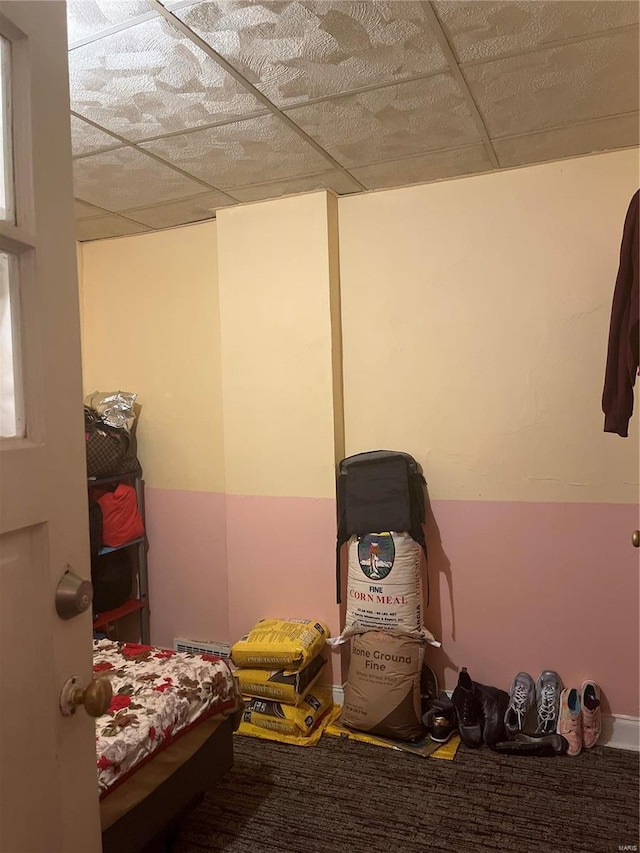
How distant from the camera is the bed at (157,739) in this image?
1780mm

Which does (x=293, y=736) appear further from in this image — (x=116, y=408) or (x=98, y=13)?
(x=98, y=13)

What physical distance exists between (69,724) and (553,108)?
7.33ft

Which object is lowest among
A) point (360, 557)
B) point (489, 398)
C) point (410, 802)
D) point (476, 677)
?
point (410, 802)

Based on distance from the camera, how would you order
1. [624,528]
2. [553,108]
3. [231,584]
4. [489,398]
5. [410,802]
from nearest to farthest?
[553,108] → [410,802] → [624,528] → [489,398] → [231,584]

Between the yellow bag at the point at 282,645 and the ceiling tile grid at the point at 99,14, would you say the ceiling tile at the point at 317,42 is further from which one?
the yellow bag at the point at 282,645

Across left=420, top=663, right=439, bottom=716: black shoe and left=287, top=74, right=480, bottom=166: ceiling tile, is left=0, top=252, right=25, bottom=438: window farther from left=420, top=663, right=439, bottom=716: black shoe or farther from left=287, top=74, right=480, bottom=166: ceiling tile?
left=420, top=663, right=439, bottom=716: black shoe

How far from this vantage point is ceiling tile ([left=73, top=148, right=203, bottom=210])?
2416 millimetres

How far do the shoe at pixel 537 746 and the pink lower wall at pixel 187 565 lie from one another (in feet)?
5.03

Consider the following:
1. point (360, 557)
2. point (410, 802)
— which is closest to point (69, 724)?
point (410, 802)

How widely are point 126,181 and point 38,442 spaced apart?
2.13 m

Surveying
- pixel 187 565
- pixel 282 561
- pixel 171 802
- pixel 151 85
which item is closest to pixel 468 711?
pixel 282 561

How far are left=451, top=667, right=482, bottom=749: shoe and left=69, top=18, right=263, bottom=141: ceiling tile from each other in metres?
2.42

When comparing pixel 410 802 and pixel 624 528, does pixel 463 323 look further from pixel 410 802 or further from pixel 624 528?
pixel 410 802

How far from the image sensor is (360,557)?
2.82m
